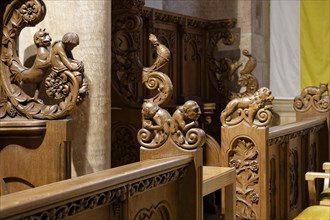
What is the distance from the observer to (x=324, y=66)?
754 centimetres

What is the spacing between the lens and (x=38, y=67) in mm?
3461

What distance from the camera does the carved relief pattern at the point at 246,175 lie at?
14.1 feet

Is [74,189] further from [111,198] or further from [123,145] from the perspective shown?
[123,145]

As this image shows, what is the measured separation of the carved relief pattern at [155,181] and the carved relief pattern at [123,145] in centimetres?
180

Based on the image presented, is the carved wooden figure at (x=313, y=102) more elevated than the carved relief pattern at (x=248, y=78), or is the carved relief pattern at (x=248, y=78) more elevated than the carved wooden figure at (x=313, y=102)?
the carved relief pattern at (x=248, y=78)

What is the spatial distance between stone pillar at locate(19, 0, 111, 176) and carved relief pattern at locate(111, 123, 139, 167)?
0.78 m

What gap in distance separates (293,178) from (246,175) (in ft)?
3.21

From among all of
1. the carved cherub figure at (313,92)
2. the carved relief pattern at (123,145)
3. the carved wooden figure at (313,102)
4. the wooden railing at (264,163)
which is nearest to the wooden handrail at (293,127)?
the wooden railing at (264,163)

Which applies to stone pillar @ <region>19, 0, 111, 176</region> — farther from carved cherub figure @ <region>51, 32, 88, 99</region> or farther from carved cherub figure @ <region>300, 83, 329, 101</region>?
carved cherub figure @ <region>300, 83, 329, 101</region>

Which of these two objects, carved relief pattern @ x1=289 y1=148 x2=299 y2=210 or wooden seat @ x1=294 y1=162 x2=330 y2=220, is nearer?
wooden seat @ x1=294 y1=162 x2=330 y2=220

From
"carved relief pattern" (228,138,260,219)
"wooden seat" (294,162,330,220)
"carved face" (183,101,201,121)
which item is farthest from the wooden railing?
"carved face" (183,101,201,121)

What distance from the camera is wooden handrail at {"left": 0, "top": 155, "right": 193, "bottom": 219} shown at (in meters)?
1.71

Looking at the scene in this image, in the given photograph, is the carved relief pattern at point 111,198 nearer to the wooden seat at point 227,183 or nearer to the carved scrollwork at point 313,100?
the wooden seat at point 227,183

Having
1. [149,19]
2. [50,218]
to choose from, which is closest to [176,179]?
[50,218]
